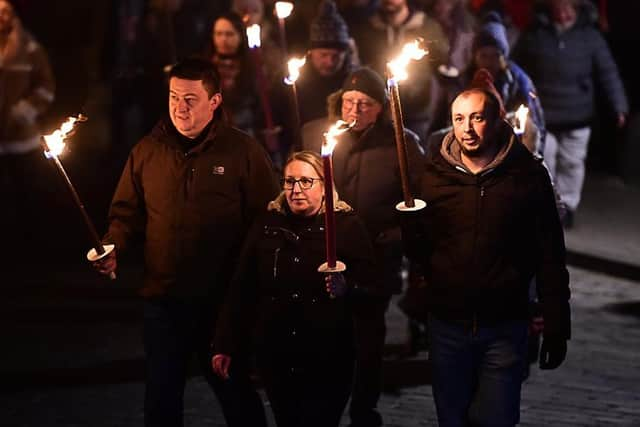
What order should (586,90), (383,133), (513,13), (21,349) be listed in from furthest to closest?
1. (513,13)
2. (586,90)
3. (21,349)
4. (383,133)

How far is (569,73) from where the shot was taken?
14.2 m

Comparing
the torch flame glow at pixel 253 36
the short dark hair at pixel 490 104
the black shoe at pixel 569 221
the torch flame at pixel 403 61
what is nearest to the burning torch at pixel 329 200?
the torch flame at pixel 403 61

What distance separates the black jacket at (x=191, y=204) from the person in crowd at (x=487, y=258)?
98 cm

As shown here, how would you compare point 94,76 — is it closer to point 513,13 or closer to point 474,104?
point 513,13

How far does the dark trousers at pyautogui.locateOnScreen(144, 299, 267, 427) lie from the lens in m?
7.75

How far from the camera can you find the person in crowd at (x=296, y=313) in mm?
7453

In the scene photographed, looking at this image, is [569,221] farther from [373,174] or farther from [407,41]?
[373,174]

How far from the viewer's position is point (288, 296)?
749 centimetres

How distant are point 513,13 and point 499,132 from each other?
10.6 metres

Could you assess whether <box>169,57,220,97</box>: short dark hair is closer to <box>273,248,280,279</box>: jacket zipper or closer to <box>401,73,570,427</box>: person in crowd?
<box>273,248,280,279</box>: jacket zipper

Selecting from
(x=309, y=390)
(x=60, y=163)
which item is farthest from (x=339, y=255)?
(x=60, y=163)

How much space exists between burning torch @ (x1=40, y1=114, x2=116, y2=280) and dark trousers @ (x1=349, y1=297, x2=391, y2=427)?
192 cm

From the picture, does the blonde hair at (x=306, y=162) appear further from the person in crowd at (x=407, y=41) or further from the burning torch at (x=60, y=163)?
the person in crowd at (x=407, y=41)

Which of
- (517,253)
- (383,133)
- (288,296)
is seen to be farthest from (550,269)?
(383,133)
